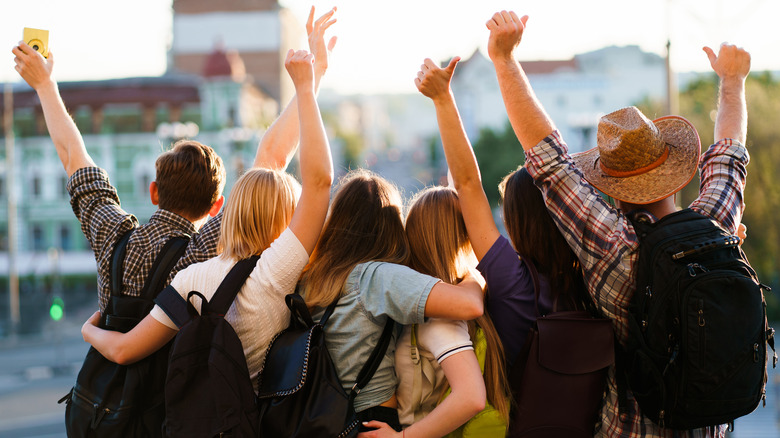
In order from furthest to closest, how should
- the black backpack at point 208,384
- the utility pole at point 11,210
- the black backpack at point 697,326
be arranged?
the utility pole at point 11,210 < the black backpack at point 208,384 < the black backpack at point 697,326

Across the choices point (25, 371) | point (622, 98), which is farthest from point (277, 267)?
point (622, 98)

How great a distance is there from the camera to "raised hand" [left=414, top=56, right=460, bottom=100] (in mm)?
2494

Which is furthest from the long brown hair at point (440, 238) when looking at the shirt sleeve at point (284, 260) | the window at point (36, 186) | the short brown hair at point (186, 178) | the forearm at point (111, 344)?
the window at point (36, 186)

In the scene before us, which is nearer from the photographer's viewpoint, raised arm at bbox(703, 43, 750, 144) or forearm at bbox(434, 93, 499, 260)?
forearm at bbox(434, 93, 499, 260)

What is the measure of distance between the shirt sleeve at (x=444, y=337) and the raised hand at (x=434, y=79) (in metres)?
0.79

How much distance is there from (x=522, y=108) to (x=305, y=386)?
1.20m

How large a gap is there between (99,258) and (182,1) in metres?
59.3

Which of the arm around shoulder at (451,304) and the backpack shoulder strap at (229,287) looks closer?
the arm around shoulder at (451,304)

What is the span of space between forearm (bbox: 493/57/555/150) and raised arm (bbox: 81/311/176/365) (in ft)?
4.72

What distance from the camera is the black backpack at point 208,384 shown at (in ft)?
7.61

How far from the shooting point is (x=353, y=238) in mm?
2570

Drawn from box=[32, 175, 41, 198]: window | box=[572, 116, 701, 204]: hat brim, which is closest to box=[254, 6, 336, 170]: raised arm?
box=[572, 116, 701, 204]: hat brim

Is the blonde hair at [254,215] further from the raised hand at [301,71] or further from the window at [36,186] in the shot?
the window at [36,186]

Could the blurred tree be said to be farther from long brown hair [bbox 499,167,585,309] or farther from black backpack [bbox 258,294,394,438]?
black backpack [bbox 258,294,394,438]
